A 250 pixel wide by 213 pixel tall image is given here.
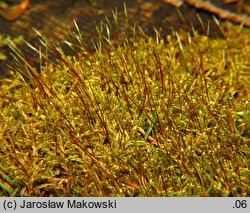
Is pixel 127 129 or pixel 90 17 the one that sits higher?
pixel 90 17

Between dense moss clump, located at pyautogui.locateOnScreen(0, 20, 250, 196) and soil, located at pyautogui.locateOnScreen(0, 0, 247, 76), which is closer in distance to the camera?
dense moss clump, located at pyautogui.locateOnScreen(0, 20, 250, 196)

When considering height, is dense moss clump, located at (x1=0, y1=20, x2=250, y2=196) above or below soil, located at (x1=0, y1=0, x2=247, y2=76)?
below

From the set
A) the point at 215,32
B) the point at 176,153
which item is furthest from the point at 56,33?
the point at 176,153

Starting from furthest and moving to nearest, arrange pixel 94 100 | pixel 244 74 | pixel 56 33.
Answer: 1. pixel 56 33
2. pixel 244 74
3. pixel 94 100

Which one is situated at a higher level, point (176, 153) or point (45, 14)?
point (45, 14)
